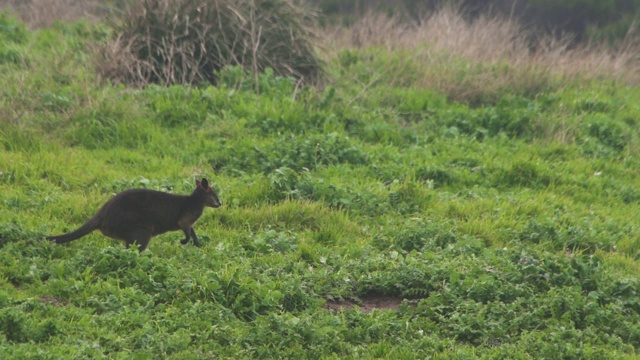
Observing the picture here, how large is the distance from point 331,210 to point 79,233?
2.59 meters

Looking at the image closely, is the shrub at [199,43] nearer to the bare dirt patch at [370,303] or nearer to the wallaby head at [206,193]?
the wallaby head at [206,193]

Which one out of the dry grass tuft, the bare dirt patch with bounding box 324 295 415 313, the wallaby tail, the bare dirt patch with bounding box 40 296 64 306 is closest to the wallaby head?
the wallaby tail

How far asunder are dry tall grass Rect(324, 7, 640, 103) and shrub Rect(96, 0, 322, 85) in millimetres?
1642

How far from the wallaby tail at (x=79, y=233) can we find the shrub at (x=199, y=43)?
5.04 metres

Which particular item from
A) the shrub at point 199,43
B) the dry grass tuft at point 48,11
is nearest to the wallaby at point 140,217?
the shrub at point 199,43

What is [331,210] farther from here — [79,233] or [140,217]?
[79,233]

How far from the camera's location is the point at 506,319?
6965 mm

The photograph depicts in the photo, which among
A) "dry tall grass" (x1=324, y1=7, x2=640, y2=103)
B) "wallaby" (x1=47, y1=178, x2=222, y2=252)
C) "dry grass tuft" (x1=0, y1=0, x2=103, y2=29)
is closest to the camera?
"wallaby" (x1=47, y1=178, x2=222, y2=252)

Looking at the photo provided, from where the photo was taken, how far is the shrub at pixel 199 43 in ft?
41.1

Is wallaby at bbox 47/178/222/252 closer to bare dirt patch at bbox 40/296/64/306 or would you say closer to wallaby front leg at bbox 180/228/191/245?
wallaby front leg at bbox 180/228/191/245

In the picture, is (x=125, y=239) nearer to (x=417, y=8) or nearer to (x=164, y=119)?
(x=164, y=119)

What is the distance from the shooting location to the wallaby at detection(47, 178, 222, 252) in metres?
7.35

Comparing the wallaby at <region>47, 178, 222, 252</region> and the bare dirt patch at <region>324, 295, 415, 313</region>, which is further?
the wallaby at <region>47, 178, 222, 252</region>

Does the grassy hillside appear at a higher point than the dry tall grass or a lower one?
higher
